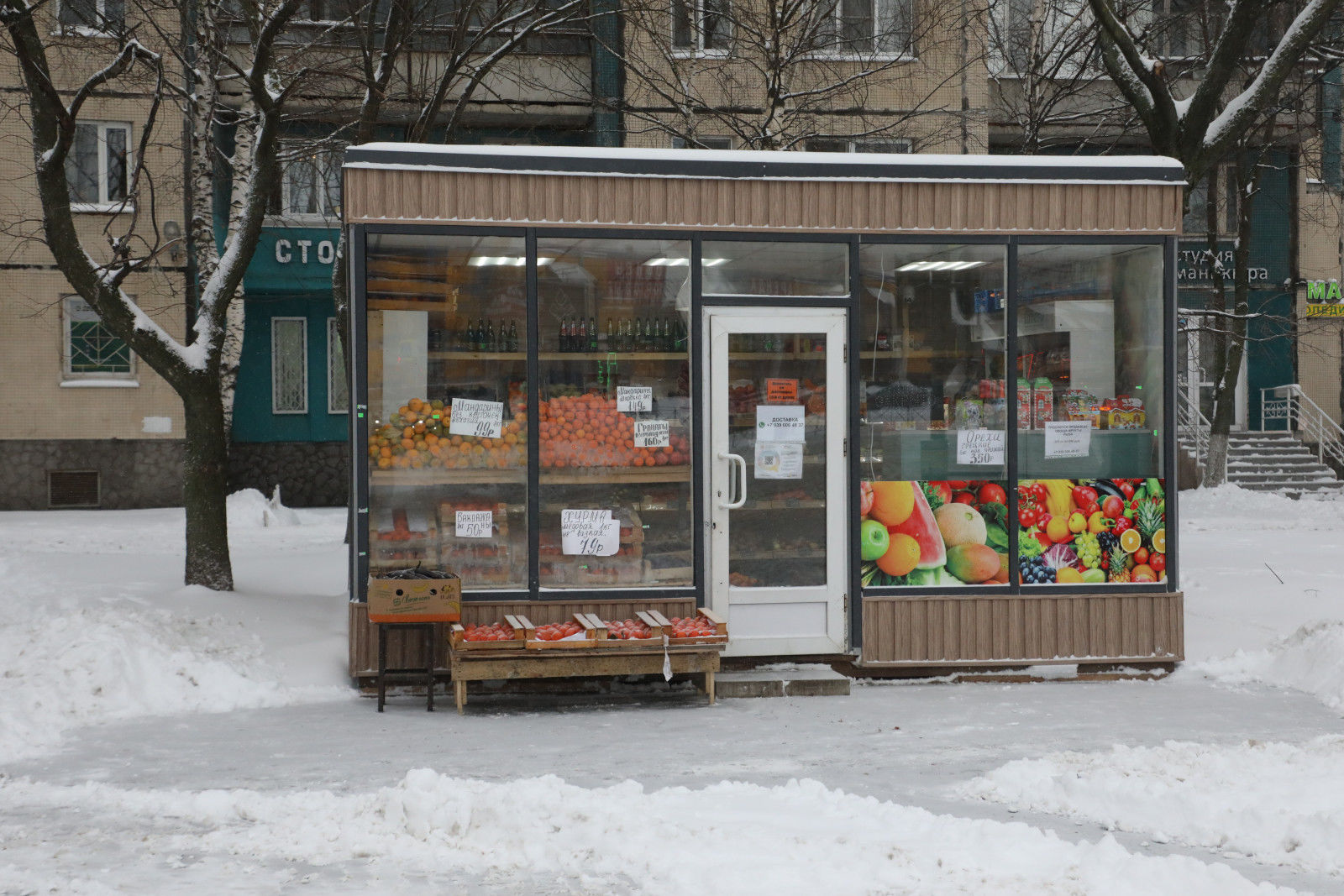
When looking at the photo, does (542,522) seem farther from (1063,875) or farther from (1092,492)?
(1063,875)

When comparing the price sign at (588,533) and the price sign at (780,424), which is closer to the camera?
the price sign at (588,533)

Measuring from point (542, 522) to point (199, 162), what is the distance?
7714mm

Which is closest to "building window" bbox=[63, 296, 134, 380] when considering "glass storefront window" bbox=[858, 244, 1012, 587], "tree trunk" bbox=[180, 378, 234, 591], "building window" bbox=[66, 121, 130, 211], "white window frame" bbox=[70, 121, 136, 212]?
"white window frame" bbox=[70, 121, 136, 212]

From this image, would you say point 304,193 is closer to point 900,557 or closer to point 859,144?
point 859,144

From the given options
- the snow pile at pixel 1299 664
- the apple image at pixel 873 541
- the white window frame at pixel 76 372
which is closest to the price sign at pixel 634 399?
the apple image at pixel 873 541

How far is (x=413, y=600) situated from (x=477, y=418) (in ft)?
4.38

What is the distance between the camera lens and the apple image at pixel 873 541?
9219mm

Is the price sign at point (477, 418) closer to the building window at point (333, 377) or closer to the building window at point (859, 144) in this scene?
the building window at point (859, 144)

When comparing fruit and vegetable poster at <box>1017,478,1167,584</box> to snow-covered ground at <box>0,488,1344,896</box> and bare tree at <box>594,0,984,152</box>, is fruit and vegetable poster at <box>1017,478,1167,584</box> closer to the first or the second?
snow-covered ground at <box>0,488,1344,896</box>

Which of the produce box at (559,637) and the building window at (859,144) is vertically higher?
the building window at (859,144)

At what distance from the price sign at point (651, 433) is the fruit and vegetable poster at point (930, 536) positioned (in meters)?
1.44

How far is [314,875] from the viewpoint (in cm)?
500

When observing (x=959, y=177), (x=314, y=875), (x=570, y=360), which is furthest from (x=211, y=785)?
(x=959, y=177)

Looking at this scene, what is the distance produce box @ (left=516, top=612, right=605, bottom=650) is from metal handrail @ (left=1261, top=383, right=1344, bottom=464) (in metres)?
21.6
